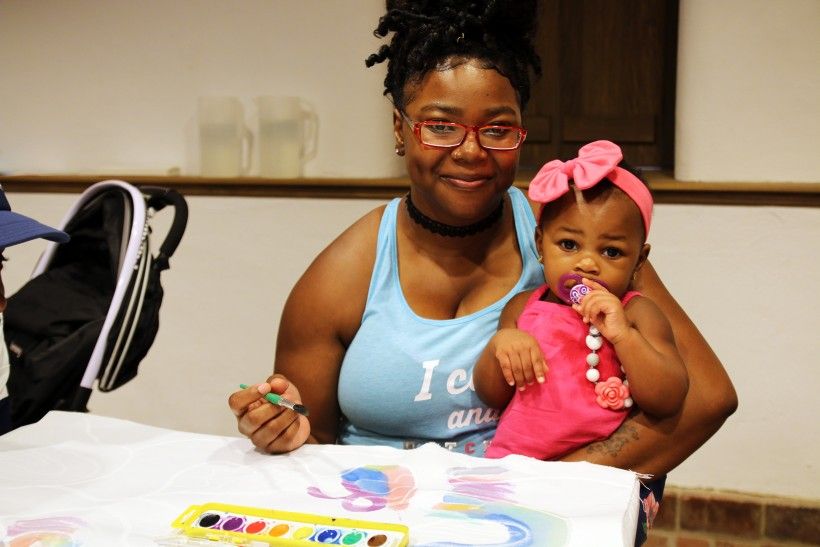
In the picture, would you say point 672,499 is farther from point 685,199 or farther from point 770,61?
point 770,61

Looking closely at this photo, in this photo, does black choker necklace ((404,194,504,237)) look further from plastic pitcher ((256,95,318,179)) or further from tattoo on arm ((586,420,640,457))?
plastic pitcher ((256,95,318,179))

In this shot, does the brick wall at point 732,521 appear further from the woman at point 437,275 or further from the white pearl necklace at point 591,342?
the white pearl necklace at point 591,342

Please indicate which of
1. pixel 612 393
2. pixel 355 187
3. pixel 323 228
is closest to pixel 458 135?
pixel 612 393

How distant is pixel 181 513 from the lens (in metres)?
1.26

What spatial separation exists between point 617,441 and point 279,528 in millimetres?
681

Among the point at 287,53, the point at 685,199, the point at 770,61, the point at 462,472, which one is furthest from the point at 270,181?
the point at 462,472

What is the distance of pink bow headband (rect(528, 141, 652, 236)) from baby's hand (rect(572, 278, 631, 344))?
192 millimetres

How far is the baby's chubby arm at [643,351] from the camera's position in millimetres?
1529

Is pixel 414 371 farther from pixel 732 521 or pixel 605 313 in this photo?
pixel 732 521

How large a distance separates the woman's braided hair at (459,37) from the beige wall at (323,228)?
1.41 meters

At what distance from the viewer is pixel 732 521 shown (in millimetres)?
3232

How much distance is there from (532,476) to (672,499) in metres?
2.15

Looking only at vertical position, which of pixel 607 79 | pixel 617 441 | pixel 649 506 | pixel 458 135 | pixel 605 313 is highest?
pixel 607 79

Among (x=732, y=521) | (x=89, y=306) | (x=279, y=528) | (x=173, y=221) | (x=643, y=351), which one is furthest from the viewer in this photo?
(x=732, y=521)
